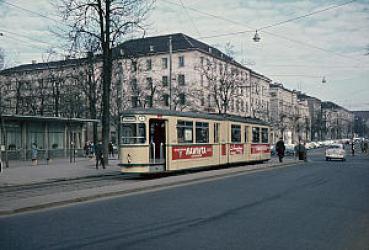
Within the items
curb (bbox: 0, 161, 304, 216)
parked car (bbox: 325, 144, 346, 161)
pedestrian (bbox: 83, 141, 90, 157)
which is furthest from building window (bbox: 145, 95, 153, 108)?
curb (bbox: 0, 161, 304, 216)

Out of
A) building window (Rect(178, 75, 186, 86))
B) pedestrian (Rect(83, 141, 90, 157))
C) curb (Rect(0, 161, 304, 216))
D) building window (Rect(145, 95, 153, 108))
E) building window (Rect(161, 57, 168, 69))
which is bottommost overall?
curb (Rect(0, 161, 304, 216))

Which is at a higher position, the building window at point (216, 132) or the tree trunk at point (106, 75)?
the tree trunk at point (106, 75)

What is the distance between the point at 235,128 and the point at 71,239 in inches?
898

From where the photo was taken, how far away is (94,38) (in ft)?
102

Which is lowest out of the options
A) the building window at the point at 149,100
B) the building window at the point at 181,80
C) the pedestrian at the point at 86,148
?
the pedestrian at the point at 86,148

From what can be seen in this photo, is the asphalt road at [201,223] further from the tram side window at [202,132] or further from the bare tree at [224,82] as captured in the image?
the bare tree at [224,82]

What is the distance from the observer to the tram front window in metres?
21.2

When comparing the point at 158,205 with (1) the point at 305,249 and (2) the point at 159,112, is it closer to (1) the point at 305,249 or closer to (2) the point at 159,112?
(1) the point at 305,249

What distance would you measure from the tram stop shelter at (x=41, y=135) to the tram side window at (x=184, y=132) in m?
14.3

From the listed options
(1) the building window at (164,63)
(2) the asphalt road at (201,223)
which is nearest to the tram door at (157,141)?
(2) the asphalt road at (201,223)

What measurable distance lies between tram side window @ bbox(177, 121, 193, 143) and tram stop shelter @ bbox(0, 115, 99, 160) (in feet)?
46.8

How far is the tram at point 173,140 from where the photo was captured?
2117cm

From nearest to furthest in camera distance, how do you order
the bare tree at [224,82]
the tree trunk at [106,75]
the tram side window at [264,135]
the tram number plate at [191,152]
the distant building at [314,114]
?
the tram number plate at [191,152] → the tree trunk at [106,75] → the tram side window at [264,135] → the bare tree at [224,82] → the distant building at [314,114]

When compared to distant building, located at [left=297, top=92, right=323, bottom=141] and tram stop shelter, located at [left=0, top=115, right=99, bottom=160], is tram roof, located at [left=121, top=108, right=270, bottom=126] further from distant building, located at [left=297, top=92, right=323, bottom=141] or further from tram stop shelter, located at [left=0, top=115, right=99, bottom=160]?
distant building, located at [left=297, top=92, right=323, bottom=141]
